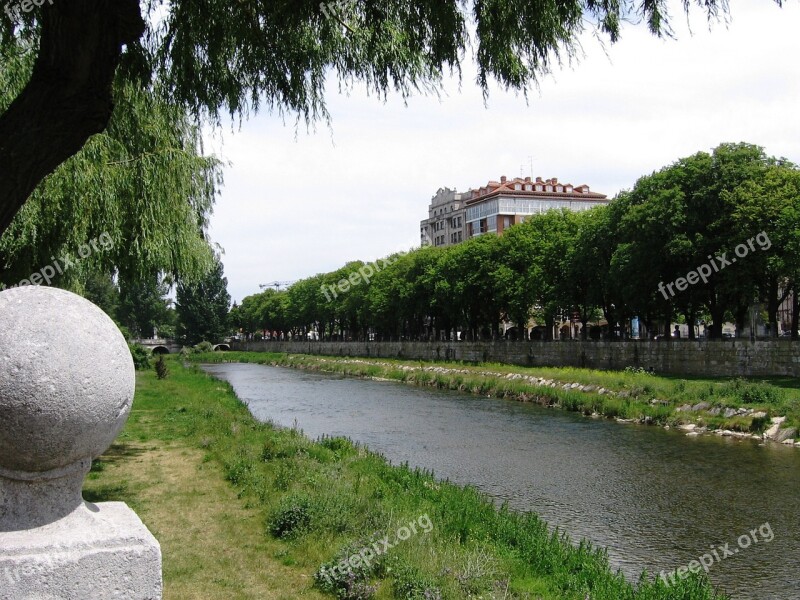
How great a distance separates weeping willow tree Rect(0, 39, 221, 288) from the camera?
11.7 metres

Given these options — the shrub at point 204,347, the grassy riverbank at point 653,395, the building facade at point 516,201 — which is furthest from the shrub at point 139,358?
the shrub at point 204,347

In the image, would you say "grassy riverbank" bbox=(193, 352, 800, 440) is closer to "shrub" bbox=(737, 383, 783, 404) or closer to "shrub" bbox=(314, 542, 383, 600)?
"shrub" bbox=(737, 383, 783, 404)

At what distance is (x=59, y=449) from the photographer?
190 inches

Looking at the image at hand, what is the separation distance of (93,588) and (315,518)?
17.8 ft

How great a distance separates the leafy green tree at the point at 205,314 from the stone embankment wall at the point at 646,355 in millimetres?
55749

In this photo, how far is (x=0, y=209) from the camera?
6078 millimetres

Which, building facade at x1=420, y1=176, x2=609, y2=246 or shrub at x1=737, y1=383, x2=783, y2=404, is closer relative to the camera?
shrub at x1=737, y1=383, x2=783, y2=404

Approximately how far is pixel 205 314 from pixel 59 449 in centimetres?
12502

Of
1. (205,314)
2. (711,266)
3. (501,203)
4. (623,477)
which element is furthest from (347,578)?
(205,314)

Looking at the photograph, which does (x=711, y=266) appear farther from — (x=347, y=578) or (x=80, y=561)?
(x=80, y=561)

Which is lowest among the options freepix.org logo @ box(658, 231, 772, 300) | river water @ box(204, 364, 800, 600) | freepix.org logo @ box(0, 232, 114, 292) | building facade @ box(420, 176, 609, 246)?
river water @ box(204, 364, 800, 600)

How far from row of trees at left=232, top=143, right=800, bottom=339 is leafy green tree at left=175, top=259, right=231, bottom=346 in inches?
2225

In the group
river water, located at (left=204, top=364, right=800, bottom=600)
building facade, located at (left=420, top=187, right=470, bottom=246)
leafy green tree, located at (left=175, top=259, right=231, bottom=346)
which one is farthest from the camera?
building facade, located at (left=420, top=187, right=470, bottom=246)

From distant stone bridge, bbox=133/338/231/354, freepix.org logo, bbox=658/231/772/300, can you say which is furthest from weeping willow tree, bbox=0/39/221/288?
distant stone bridge, bbox=133/338/231/354
